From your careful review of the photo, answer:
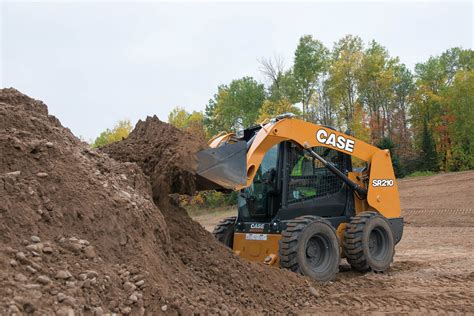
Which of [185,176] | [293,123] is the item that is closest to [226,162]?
[185,176]

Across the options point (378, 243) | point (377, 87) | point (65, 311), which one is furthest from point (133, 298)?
point (377, 87)

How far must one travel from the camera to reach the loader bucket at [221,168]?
6590 mm

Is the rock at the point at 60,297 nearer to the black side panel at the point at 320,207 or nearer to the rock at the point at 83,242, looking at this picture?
the rock at the point at 83,242

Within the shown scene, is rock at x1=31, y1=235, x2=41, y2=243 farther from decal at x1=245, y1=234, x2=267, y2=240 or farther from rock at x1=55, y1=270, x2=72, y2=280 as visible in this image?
decal at x1=245, y1=234, x2=267, y2=240

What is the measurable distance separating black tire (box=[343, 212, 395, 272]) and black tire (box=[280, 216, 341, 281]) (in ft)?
2.18

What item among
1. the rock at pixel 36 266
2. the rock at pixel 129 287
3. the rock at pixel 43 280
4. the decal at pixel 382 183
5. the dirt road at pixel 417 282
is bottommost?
the dirt road at pixel 417 282

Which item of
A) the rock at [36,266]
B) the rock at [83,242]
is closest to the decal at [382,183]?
the rock at [83,242]

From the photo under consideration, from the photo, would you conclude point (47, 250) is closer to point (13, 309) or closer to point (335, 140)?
point (13, 309)

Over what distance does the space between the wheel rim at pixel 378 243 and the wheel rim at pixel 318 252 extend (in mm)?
1435

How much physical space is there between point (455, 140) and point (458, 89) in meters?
4.51

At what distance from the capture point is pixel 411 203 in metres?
27.2

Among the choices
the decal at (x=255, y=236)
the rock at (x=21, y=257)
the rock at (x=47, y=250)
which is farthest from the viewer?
the decal at (x=255, y=236)

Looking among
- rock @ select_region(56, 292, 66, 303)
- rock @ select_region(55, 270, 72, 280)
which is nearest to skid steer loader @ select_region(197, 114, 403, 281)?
rock @ select_region(55, 270, 72, 280)

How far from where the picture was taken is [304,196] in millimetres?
8484
